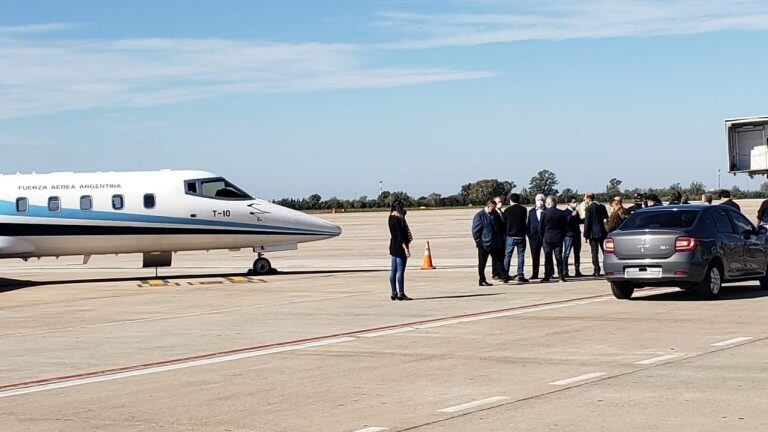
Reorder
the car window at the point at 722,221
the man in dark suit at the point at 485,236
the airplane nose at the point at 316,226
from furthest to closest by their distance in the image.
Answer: the airplane nose at the point at 316,226
the man in dark suit at the point at 485,236
the car window at the point at 722,221

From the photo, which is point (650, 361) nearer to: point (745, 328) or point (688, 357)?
point (688, 357)

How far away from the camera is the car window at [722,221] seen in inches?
771

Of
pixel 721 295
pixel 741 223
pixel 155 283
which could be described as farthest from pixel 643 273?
pixel 155 283

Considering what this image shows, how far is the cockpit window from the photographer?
2839 cm

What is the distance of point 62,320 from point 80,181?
9959 millimetres

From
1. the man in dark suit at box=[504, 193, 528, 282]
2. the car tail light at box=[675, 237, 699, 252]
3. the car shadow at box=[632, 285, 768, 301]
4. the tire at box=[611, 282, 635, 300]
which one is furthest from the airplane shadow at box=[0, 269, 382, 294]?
the car tail light at box=[675, 237, 699, 252]

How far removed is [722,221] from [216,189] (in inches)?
523

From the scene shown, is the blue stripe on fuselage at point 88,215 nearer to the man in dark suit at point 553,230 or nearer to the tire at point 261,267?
the tire at point 261,267

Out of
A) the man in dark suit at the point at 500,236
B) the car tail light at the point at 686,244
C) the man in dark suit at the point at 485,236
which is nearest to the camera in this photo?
the car tail light at the point at 686,244

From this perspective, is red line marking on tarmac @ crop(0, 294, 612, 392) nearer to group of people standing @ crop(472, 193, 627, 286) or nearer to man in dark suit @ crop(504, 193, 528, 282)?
group of people standing @ crop(472, 193, 627, 286)

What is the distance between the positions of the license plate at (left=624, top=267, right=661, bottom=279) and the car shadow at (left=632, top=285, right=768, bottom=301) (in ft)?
2.58

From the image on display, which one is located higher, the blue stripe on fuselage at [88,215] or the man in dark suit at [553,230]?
the blue stripe on fuselage at [88,215]

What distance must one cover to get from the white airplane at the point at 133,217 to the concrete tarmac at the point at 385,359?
3.72 meters

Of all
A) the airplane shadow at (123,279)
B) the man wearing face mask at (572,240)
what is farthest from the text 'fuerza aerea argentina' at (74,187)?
the man wearing face mask at (572,240)
